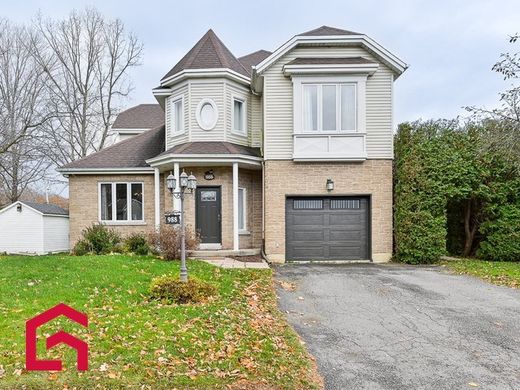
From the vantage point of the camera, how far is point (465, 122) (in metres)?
13.7

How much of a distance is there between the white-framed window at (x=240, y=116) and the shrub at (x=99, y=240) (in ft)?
20.8

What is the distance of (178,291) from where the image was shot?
656 cm

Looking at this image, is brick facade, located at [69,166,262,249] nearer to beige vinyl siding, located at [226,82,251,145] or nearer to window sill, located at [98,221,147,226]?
window sill, located at [98,221,147,226]

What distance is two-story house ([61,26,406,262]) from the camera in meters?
12.3

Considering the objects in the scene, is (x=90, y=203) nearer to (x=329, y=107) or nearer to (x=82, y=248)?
(x=82, y=248)

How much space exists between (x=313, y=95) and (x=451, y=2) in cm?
699

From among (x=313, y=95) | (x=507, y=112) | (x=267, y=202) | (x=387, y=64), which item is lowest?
(x=267, y=202)

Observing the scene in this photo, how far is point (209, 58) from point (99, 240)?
8.07 metres

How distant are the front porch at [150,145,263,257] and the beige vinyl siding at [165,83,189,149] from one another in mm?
1227

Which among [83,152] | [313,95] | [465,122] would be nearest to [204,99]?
[313,95]

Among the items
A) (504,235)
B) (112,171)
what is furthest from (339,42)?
(112,171)

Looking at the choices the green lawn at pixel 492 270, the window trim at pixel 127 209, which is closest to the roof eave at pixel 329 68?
the green lawn at pixel 492 270

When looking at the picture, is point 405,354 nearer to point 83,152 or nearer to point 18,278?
point 18,278

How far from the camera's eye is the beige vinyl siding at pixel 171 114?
1387 centimetres
